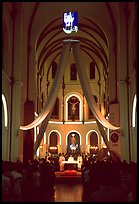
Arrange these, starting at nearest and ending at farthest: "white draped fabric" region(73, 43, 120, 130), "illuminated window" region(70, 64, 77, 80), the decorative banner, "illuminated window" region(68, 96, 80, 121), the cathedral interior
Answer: "white draped fabric" region(73, 43, 120, 130)
the cathedral interior
the decorative banner
"illuminated window" region(68, 96, 80, 121)
"illuminated window" region(70, 64, 77, 80)

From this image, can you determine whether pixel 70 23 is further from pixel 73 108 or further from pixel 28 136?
pixel 73 108

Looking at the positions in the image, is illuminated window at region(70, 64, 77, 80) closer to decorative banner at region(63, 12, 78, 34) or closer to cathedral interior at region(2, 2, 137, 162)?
cathedral interior at region(2, 2, 137, 162)

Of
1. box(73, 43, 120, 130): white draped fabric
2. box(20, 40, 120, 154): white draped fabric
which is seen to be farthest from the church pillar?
box(73, 43, 120, 130): white draped fabric

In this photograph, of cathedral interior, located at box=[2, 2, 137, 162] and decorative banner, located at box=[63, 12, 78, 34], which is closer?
cathedral interior, located at box=[2, 2, 137, 162]

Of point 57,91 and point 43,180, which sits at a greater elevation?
point 57,91

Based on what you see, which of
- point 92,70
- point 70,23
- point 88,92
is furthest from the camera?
point 92,70

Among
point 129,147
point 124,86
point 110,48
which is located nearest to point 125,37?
point 124,86

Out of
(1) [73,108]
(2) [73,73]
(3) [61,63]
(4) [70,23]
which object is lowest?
(1) [73,108]

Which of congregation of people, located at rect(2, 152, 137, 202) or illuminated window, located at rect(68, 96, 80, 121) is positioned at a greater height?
illuminated window, located at rect(68, 96, 80, 121)

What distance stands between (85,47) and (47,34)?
6.59 meters

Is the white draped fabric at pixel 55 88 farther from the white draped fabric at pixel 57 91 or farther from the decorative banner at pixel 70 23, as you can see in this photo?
the decorative banner at pixel 70 23

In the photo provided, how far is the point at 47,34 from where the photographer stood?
25297 millimetres

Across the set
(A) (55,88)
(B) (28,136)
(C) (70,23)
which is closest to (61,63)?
(A) (55,88)

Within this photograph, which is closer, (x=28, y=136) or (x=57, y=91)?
(x=57, y=91)
